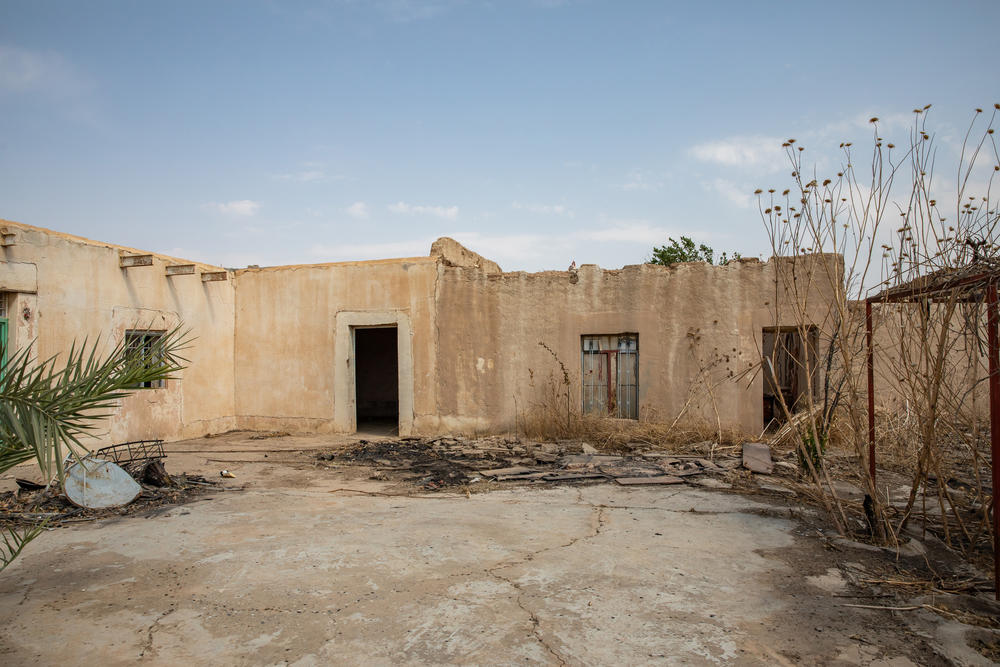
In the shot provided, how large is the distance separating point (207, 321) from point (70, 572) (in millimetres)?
8492

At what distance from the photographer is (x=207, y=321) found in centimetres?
1224

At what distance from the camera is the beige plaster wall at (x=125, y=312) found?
29.4 feet

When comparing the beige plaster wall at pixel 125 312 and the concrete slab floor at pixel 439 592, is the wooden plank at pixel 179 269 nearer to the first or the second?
the beige plaster wall at pixel 125 312

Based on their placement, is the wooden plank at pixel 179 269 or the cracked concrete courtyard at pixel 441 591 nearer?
the cracked concrete courtyard at pixel 441 591

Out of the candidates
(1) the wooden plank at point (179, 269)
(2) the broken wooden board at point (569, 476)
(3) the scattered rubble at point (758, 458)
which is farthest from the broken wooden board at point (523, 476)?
(1) the wooden plank at point (179, 269)

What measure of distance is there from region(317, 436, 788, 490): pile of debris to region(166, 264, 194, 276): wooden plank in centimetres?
426

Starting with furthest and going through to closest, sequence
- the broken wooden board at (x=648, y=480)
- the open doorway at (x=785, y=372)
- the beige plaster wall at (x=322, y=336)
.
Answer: the beige plaster wall at (x=322, y=336), the open doorway at (x=785, y=372), the broken wooden board at (x=648, y=480)

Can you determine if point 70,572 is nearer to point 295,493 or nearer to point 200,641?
point 200,641

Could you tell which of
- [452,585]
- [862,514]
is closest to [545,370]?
[862,514]

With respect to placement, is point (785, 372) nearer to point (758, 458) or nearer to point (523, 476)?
point (758, 458)

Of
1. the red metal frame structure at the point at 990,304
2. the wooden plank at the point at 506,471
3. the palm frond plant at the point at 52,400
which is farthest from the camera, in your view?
the wooden plank at the point at 506,471

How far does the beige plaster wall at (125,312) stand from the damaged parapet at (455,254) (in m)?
4.53

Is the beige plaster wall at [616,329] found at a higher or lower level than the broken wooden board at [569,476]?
higher

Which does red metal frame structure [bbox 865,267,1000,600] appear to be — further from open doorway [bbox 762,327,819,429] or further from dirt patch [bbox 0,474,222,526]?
dirt patch [bbox 0,474,222,526]
